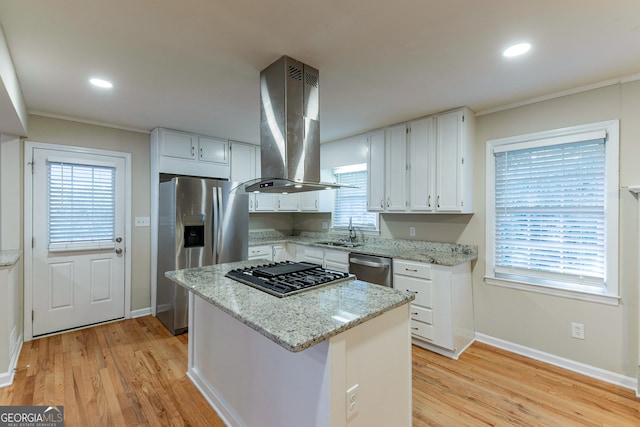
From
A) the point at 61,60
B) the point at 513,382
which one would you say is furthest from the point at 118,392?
the point at 513,382

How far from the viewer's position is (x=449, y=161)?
2.99 meters

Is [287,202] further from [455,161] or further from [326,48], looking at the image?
[326,48]

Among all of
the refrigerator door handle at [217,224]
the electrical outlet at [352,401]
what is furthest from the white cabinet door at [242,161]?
the electrical outlet at [352,401]

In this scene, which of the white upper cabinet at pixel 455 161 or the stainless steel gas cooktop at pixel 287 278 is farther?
the white upper cabinet at pixel 455 161

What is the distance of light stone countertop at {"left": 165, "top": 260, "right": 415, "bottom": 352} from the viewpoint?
115cm

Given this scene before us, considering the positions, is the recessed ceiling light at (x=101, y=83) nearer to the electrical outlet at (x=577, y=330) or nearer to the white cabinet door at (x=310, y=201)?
the white cabinet door at (x=310, y=201)

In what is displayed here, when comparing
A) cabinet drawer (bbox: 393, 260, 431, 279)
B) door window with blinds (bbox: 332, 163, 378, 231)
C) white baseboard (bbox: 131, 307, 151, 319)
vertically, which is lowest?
white baseboard (bbox: 131, 307, 151, 319)

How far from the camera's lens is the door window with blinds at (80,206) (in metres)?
3.18

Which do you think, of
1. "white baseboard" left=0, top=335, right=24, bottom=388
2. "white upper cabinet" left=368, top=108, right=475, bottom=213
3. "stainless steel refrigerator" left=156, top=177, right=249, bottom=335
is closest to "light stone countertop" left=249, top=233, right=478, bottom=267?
"white upper cabinet" left=368, top=108, right=475, bottom=213

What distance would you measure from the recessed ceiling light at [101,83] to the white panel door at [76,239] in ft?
4.46

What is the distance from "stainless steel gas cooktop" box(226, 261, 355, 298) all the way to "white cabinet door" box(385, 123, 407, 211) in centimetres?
163

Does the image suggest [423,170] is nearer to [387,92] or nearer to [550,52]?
[387,92]

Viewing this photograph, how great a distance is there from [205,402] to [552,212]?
3255 millimetres

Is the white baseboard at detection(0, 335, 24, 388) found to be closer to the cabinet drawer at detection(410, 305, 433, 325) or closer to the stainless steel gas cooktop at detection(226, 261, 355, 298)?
the stainless steel gas cooktop at detection(226, 261, 355, 298)
